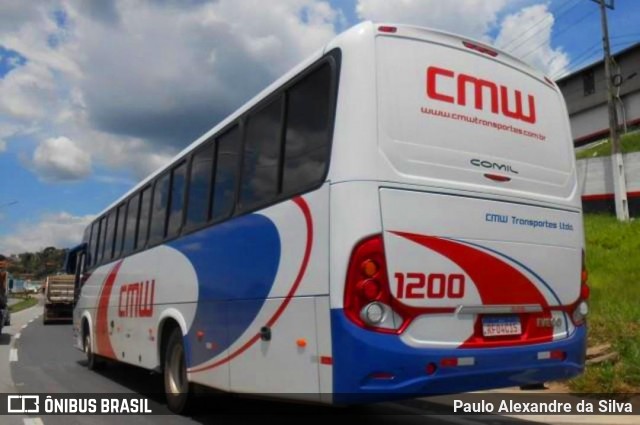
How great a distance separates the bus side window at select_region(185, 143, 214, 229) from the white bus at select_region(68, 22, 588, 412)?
0.57 meters

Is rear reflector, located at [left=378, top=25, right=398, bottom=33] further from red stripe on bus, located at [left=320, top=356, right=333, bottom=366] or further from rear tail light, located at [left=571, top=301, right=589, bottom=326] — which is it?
rear tail light, located at [left=571, top=301, right=589, bottom=326]

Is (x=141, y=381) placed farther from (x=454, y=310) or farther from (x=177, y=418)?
(x=454, y=310)

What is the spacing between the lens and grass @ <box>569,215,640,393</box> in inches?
309

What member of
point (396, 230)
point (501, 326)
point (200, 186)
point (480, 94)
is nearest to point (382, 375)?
point (396, 230)

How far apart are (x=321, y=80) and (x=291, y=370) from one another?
92.6 inches

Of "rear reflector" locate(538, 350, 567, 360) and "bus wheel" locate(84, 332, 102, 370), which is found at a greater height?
"rear reflector" locate(538, 350, 567, 360)

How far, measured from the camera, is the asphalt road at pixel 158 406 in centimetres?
720

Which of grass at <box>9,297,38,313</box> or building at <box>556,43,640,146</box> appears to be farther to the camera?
grass at <box>9,297,38,313</box>

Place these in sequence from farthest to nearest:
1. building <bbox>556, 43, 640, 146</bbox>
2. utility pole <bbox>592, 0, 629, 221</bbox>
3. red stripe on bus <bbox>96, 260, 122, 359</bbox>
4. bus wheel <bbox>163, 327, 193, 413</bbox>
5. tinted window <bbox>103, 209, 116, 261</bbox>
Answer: building <bbox>556, 43, 640, 146</bbox>, utility pole <bbox>592, 0, 629, 221</bbox>, tinted window <bbox>103, 209, 116, 261</bbox>, red stripe on bus <bbox>96, 260, 122, 359</bbox>, bus wheel <bbox>163, 327, 193, 413</bbox>

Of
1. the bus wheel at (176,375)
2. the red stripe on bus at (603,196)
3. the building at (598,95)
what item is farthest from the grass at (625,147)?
the bus wheel at (176,375)

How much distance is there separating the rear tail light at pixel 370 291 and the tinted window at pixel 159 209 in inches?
182

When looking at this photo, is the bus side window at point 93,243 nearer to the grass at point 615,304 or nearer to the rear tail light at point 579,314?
the grass at point 615,304

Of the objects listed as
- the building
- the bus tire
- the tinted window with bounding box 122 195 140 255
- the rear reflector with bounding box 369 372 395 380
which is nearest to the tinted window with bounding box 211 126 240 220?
the rear reflector with bounding box 369 372 395 380

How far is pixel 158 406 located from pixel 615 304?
7431mm
